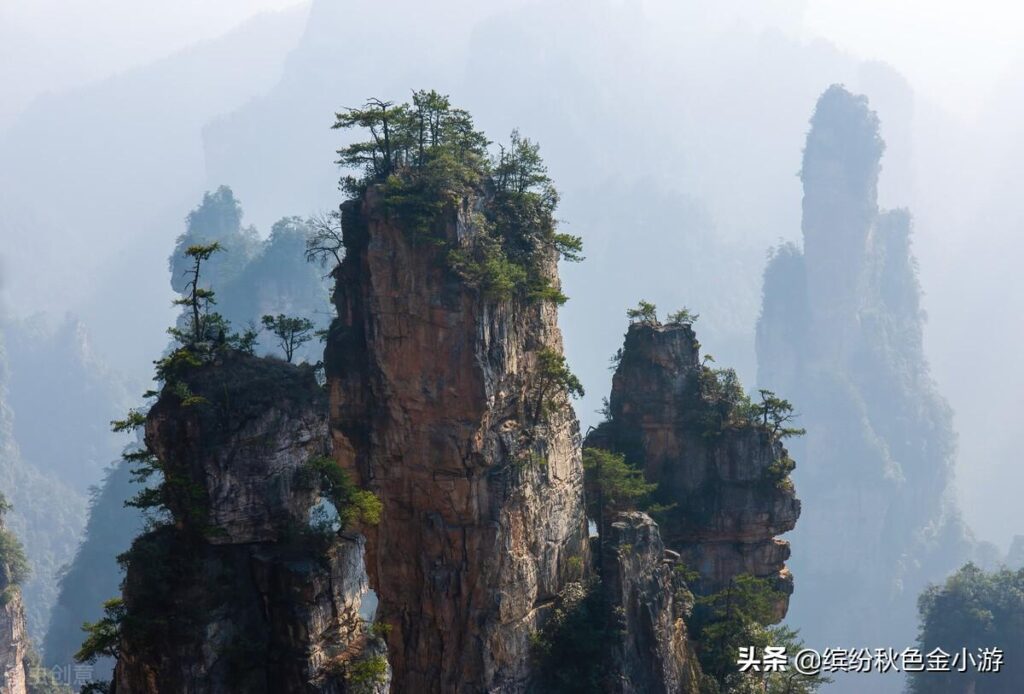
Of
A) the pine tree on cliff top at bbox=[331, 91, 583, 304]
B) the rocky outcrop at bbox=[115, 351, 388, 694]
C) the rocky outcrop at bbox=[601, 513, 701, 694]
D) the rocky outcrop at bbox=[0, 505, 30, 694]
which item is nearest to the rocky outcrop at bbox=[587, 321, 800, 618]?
the rocky outcrop at bbox=[601, 513, 701, 694]

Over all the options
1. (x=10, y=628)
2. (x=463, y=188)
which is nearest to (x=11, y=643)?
(x=10, y=628)

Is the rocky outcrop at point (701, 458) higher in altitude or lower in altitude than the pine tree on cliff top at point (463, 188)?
lower

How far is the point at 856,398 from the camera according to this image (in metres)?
90.4

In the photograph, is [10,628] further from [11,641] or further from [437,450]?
[437,450]

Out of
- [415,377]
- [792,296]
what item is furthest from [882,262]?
[415,377]

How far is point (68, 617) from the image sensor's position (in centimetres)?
6700

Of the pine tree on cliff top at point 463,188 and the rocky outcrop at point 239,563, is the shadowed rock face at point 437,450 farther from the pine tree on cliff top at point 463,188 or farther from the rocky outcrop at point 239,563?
the rocky outcrop at point 239,563

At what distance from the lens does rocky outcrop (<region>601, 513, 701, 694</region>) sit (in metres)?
26.6

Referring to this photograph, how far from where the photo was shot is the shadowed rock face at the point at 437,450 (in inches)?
947

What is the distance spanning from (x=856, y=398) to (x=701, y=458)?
61.6 m

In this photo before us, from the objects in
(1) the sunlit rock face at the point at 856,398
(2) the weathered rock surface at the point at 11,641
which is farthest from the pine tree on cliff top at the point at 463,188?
(1) the sunlit rock face at the point at 856,398

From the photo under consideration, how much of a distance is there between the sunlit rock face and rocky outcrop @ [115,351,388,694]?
70.8m

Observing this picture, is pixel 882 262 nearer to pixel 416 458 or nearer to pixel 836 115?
pixel 836 115

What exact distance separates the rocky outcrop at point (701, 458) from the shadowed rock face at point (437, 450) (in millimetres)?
9066
